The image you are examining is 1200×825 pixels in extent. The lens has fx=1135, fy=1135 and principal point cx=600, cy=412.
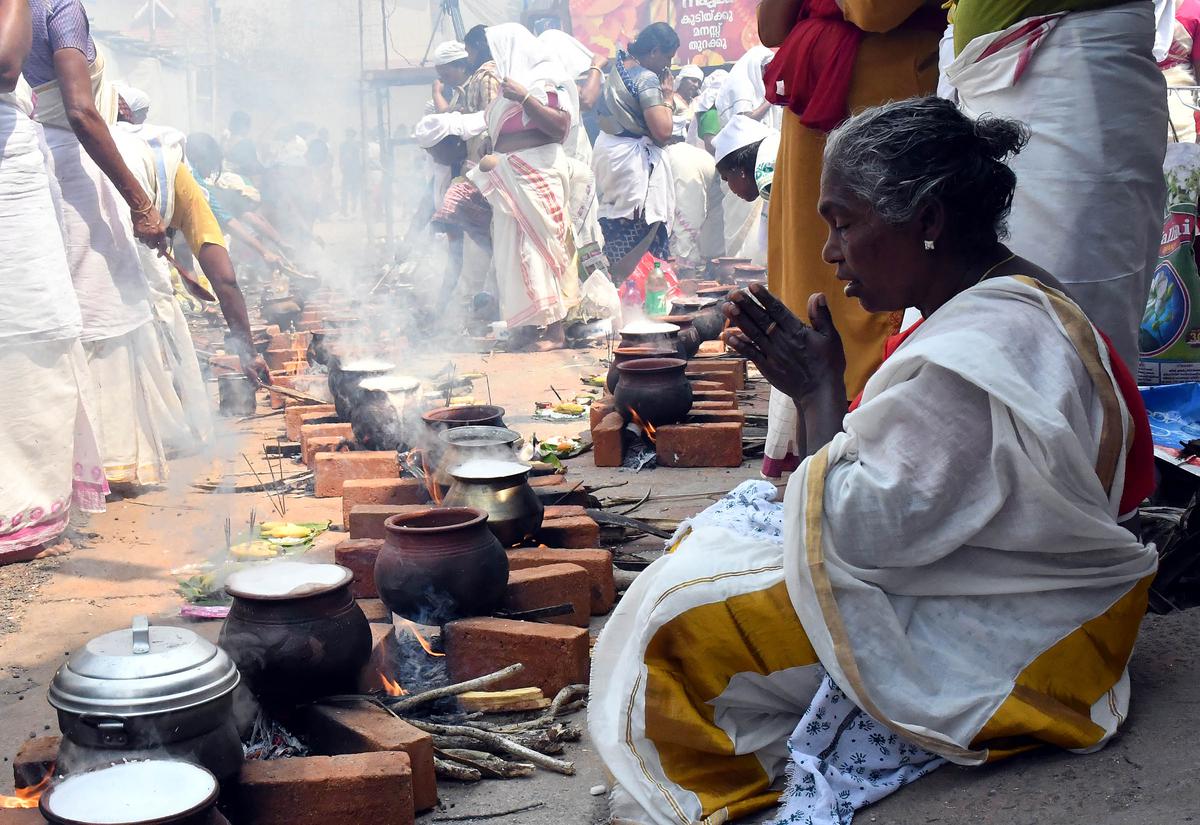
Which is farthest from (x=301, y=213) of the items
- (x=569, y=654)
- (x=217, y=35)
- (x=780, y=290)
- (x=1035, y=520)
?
(x=1035, y=520)

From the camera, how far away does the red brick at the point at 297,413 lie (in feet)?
23.1

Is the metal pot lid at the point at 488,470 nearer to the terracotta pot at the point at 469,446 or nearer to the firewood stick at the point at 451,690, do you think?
the terracotta pot at the point at 469,446

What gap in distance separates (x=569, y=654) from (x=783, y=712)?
0.99 meters

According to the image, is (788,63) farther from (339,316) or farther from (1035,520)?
(339,316)

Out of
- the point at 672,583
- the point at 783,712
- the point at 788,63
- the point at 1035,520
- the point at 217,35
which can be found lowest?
the point at 783,712

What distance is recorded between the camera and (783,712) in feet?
8.30

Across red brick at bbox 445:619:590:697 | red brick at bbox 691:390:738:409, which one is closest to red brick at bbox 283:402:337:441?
red brick at bbox 691:390:738:409

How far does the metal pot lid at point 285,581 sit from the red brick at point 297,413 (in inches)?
156

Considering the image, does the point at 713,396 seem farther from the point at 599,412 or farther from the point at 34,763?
the point at 34,763

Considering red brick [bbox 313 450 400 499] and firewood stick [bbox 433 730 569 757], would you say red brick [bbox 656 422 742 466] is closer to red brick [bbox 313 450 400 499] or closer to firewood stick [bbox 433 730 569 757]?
red brick [bbox 313 450 400 499]

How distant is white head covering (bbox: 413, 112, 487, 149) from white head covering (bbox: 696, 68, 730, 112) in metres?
4.45

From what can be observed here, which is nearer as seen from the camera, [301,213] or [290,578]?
[290,578]

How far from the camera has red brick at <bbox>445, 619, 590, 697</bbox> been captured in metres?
3.38

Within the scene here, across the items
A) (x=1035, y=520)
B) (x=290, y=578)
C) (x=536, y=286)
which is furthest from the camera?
(x=536, y=286)
